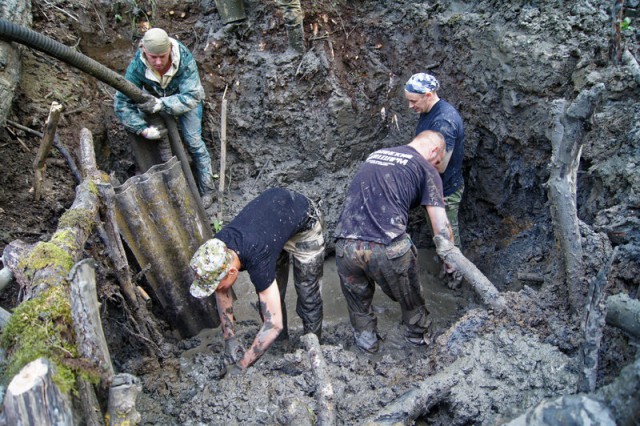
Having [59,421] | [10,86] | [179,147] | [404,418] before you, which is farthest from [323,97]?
[59,421]

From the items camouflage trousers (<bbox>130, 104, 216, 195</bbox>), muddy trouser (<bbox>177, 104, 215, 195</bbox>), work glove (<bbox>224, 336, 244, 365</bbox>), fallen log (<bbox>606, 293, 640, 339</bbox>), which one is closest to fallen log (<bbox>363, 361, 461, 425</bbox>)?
fallen log (<bbox>606, 293, 640, 339</bbox>)

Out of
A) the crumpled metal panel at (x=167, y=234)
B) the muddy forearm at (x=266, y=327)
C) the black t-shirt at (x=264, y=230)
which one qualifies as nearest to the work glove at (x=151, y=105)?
the crumpled metal panel at (x=167, y=234)

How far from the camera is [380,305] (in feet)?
17.0

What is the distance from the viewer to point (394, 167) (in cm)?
403

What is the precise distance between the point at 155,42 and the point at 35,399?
3.68m

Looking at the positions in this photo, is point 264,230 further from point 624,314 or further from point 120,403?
point 624,314

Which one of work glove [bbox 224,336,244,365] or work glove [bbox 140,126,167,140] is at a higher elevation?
work glove [bbox 140,126,167,140]

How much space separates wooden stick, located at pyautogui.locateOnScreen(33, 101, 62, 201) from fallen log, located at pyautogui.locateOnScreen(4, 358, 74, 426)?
2378 millimetres

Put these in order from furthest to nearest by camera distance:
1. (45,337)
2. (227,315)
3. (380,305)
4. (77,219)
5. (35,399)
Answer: (380,305)
(227,315)
(77,219)
(45,337)
(35,399)

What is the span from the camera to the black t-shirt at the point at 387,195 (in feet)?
13.0

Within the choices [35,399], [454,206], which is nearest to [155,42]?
[454,206]

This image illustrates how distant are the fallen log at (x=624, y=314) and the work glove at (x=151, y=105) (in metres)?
4.12

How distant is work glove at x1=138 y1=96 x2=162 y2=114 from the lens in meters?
4.71

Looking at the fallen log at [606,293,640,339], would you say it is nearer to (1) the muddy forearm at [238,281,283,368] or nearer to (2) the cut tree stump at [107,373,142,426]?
(1) the muddy forearm at [238,281,283,368]
